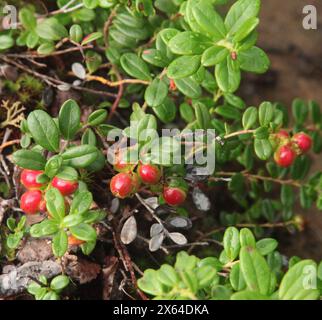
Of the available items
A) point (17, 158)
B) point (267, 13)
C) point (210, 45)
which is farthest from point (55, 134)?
point (267, 13)

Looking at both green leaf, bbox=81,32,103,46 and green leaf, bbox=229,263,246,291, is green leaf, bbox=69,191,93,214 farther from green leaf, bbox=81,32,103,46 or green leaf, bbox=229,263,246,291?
green leaf, bbox=81,32,103,46

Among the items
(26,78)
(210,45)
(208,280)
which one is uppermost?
(210,45)

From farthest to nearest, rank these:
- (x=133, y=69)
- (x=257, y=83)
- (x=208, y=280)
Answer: (x=257, y=83)
(x=133, y=69)
(x=208, y=280)

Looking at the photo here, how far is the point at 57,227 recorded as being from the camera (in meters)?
1.86

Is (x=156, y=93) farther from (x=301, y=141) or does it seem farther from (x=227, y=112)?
(x=301, y=141)

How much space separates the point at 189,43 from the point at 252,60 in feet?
0.83

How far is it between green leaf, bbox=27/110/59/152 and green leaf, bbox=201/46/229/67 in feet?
1.95

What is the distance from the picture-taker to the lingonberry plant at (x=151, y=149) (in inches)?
72.6

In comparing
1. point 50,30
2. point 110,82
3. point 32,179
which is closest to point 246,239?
point 32,179

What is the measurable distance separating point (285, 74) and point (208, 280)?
256 centimetres

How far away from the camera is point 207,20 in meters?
1.91

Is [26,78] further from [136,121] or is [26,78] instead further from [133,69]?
[136,121]

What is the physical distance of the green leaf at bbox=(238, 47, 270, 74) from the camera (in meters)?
1.98

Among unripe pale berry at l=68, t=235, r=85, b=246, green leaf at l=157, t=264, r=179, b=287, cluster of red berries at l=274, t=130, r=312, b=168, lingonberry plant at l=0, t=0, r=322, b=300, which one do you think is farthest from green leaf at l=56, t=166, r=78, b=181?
cluster of red berries at l=274, t=130, r=312, b=168
